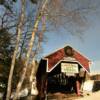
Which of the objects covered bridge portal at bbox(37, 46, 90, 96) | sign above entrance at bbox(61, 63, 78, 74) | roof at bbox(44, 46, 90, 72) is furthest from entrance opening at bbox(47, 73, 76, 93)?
sign above entrance at bbox(61, 63, 78, 74)

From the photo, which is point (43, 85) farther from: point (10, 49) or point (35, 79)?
point (10, 49)

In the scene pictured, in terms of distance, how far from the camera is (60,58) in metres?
30.9

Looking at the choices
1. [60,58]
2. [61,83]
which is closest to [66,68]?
[60,58]

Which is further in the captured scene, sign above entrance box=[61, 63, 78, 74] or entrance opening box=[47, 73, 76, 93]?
entrance opening box=[47, 73, 76, 93]

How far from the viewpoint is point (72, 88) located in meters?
35.9

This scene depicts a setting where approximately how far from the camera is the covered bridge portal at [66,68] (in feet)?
101

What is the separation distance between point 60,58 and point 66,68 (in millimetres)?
1101

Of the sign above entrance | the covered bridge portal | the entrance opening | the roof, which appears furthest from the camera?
the entrance opening

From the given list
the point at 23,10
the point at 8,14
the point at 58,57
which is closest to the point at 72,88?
the point at 58,57

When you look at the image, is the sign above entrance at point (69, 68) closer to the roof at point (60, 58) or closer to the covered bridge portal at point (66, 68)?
the covered bridge portal at point (66, 68)

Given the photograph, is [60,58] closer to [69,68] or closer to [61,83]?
[69,68]

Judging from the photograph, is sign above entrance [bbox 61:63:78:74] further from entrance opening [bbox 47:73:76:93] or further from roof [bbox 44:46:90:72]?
entrance opening [bbox 47:73:76:93]

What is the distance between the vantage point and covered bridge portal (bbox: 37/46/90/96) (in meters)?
30.9

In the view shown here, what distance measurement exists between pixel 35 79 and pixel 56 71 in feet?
9.89
